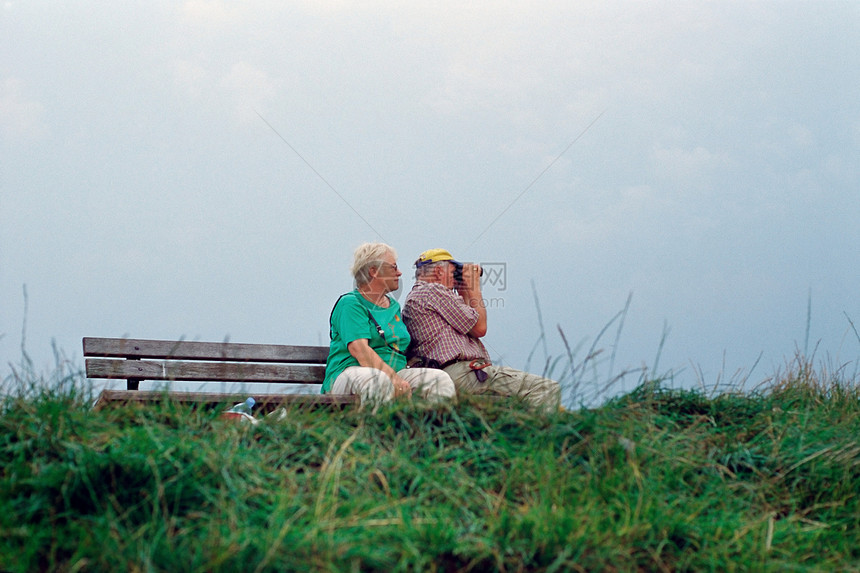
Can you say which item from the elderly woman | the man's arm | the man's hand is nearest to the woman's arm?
the elderly woman

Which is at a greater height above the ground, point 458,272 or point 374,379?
point 458,272

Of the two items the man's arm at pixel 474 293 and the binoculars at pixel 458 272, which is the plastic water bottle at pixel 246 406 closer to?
the man's arm at pixel 474 293

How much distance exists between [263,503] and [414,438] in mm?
1097

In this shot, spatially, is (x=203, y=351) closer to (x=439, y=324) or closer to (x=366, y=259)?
(x=366, y=259)

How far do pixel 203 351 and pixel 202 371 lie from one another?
0.17m

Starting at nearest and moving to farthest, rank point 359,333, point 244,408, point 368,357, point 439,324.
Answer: point 244,408
point 368,357
point 359,333
point 439,324

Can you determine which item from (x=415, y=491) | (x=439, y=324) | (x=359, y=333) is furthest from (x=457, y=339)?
(x=415, y=491)

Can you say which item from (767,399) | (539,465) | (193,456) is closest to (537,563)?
(539,465)

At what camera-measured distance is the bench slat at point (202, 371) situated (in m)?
6.09

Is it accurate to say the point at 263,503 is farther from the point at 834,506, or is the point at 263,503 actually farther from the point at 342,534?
the point at 834,506

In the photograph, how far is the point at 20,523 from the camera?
3.12 metres

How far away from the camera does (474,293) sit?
6.82 m

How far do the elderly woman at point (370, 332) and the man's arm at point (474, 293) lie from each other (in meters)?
0.67

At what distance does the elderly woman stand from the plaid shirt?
14 cm
